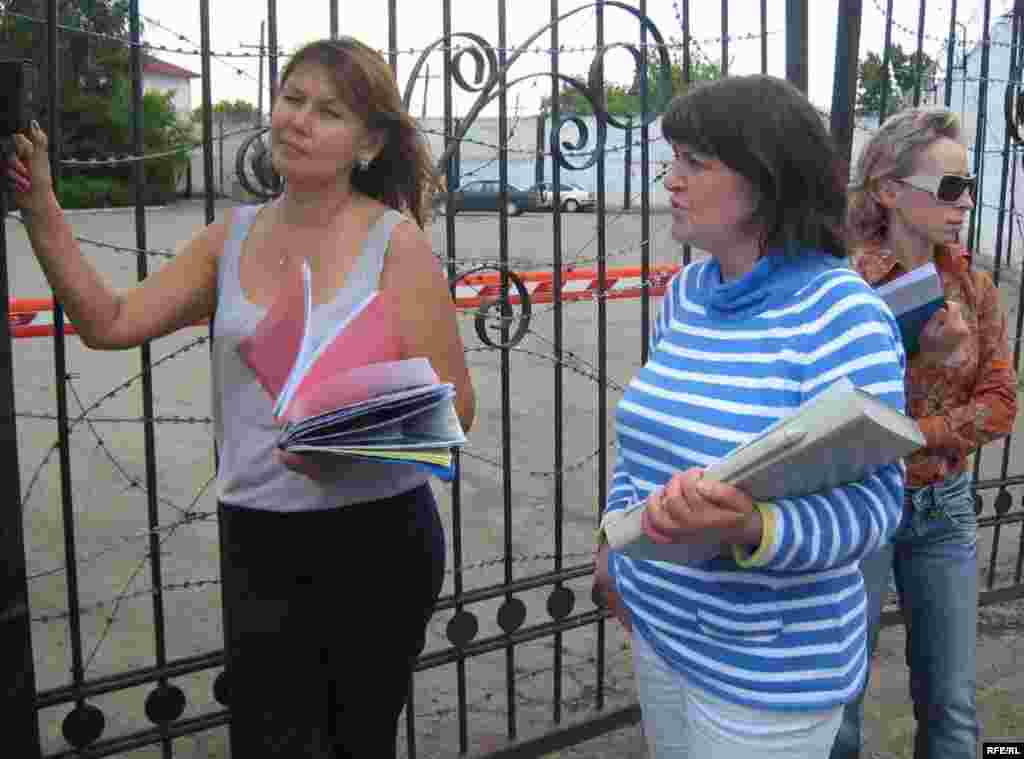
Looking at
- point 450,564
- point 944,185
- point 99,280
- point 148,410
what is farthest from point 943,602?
point 450,564

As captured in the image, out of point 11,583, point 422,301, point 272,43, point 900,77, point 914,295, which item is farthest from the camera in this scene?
point 900,77

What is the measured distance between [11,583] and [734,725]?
1315 millimetres

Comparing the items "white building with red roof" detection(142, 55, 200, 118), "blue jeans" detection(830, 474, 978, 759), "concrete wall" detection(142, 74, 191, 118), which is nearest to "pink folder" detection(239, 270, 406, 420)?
"white building with red roof" detection(142, 55, 200, 118)

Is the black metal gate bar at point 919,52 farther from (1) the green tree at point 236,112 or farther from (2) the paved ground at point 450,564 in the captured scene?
(1) the green tree at point 236,112

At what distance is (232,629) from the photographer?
2.15 m

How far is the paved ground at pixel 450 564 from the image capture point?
3.44 metres

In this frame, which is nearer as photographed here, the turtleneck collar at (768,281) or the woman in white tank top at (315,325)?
the turtleneck collar at (768,281)

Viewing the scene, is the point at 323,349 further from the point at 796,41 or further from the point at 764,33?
the point at 764,33

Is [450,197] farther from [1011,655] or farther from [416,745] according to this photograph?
[1011,655]

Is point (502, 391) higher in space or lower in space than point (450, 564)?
higher

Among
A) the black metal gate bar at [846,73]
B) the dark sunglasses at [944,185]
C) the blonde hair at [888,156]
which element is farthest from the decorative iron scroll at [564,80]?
the dark sunglasses at [944,185]

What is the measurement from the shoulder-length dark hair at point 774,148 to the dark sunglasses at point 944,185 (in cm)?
81

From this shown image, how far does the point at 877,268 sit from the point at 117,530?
3840 mm

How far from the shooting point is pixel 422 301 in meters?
2.07
